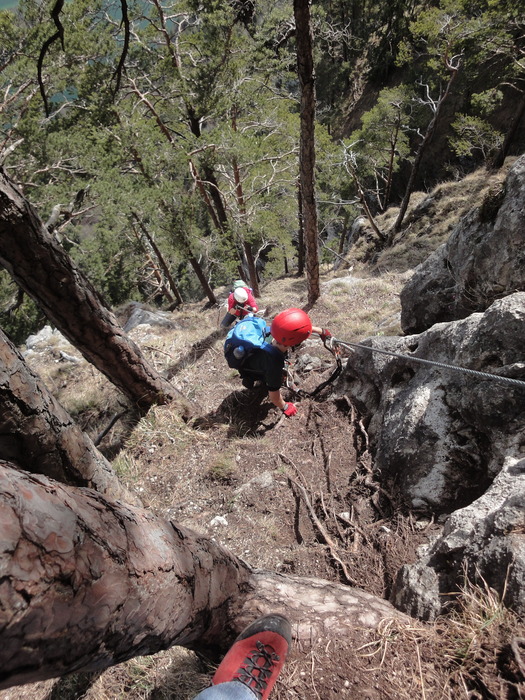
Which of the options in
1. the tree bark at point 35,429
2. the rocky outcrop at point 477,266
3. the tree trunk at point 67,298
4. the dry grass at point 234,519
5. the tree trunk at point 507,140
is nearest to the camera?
the dry grass at point 234,519

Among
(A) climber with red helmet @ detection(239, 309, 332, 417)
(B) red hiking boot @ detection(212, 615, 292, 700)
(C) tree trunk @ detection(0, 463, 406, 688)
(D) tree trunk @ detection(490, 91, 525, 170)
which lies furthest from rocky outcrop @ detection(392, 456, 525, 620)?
(D) tree trunk @ detection(490, 91, 525, 170)

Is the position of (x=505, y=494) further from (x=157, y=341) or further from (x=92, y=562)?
(x=157, y=341)

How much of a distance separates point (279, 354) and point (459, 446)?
2.13 meters

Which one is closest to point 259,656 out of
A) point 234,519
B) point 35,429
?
point 234,519

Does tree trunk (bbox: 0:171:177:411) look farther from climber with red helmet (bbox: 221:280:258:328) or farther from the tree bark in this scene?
climber with red helmet (bbox: 221:280:258:328)

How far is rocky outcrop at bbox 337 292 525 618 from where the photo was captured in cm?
200

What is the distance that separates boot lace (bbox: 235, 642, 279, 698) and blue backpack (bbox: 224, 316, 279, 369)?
9.63 feet

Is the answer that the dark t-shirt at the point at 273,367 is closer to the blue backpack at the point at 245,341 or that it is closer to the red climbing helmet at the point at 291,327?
the blue backpack at the point at 245,341

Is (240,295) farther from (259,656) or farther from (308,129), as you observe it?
(259,656)

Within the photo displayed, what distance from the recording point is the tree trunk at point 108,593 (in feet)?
3.19

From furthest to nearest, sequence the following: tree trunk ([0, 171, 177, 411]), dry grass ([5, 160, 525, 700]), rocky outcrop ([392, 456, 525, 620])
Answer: tree trunk ([0, 171, 177, 411]) < rocky outcrop ([392, 456, 525, 620]) < dry grass ([5, 160, 525, 700])

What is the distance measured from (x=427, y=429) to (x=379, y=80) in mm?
41503

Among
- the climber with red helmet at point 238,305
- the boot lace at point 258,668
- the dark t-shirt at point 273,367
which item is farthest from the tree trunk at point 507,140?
the boot lace at point 258,668

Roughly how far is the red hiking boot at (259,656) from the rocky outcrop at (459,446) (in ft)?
2.68
